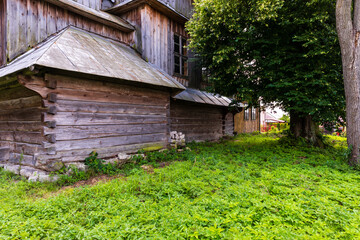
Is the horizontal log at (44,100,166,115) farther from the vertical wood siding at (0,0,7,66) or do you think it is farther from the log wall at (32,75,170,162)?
the vertical wood siding at (0,0,7,66)

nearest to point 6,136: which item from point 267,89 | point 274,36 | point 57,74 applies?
point 57,74

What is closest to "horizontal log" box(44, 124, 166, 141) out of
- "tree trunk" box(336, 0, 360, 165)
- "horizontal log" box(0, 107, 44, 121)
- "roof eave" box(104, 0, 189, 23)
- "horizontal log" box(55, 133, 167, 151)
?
"horizontal log" box(55, 133, 167, 151)

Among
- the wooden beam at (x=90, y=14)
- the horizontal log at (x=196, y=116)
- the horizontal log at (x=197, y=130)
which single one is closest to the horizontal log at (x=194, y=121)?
the horizontal log at (x=196, y=116)

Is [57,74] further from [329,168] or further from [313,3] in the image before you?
[313,3]

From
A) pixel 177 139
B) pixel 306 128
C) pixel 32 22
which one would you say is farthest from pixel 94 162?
pixel 306 128

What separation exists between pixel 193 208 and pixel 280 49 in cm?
660

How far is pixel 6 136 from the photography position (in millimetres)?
6512

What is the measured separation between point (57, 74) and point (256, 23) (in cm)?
706

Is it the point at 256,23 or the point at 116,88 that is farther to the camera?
the point at 256,23

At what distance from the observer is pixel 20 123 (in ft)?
19.6

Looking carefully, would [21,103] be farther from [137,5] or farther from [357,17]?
[357,17]

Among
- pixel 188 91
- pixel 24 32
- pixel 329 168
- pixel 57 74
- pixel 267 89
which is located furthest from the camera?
pixel 188 91

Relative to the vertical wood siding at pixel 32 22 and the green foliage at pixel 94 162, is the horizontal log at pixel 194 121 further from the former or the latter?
the vertical wood siding at pixel 32 22

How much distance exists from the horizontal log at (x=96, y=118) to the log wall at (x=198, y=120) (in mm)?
2204
